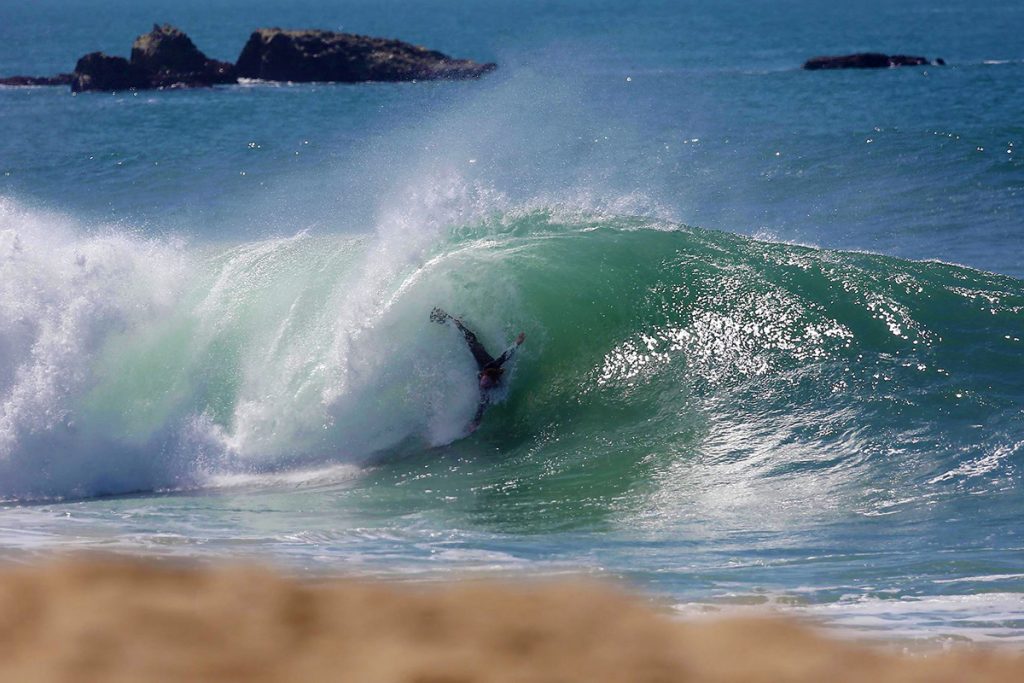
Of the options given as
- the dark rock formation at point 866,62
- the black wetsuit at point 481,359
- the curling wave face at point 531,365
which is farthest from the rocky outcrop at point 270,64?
the black wetsuit at point 481,359

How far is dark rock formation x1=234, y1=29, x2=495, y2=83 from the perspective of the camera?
52781 millimetres

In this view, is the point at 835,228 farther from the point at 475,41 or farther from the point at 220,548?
the point at 475,41

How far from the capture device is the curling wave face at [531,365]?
31.0ft

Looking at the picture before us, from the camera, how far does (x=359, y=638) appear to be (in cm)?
346

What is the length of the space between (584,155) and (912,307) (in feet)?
50.1

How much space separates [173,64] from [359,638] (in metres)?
51.5

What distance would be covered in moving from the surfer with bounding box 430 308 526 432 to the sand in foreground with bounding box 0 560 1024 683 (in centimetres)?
659

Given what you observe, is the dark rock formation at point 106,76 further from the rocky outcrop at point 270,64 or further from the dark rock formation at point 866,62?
the dark rock formation at point 866,62

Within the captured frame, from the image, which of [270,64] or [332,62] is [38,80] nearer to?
[270,64]

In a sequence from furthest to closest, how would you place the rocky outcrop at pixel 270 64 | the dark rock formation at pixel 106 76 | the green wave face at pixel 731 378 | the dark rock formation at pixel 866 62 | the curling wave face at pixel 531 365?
the rocky outcrop at pixel 270 64 → the dark rock formation at pixel 866 62 → the dark rock formation at pixel 106 76 → the curling wave face at pixel 531 365 → the green wave face at pixel 731 378

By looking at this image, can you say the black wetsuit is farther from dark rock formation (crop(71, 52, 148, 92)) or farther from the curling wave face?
dark rock formation (crop(71, 52, 148, 92))

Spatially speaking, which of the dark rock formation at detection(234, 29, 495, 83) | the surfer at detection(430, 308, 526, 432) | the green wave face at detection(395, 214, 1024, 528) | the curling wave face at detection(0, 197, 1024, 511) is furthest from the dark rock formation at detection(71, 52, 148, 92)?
the surfer at detection(430, 308, 526, 432)

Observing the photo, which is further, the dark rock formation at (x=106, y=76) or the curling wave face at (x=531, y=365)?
the dark rock formation at (x=106, y=76)

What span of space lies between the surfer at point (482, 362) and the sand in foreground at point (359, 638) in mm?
6590
